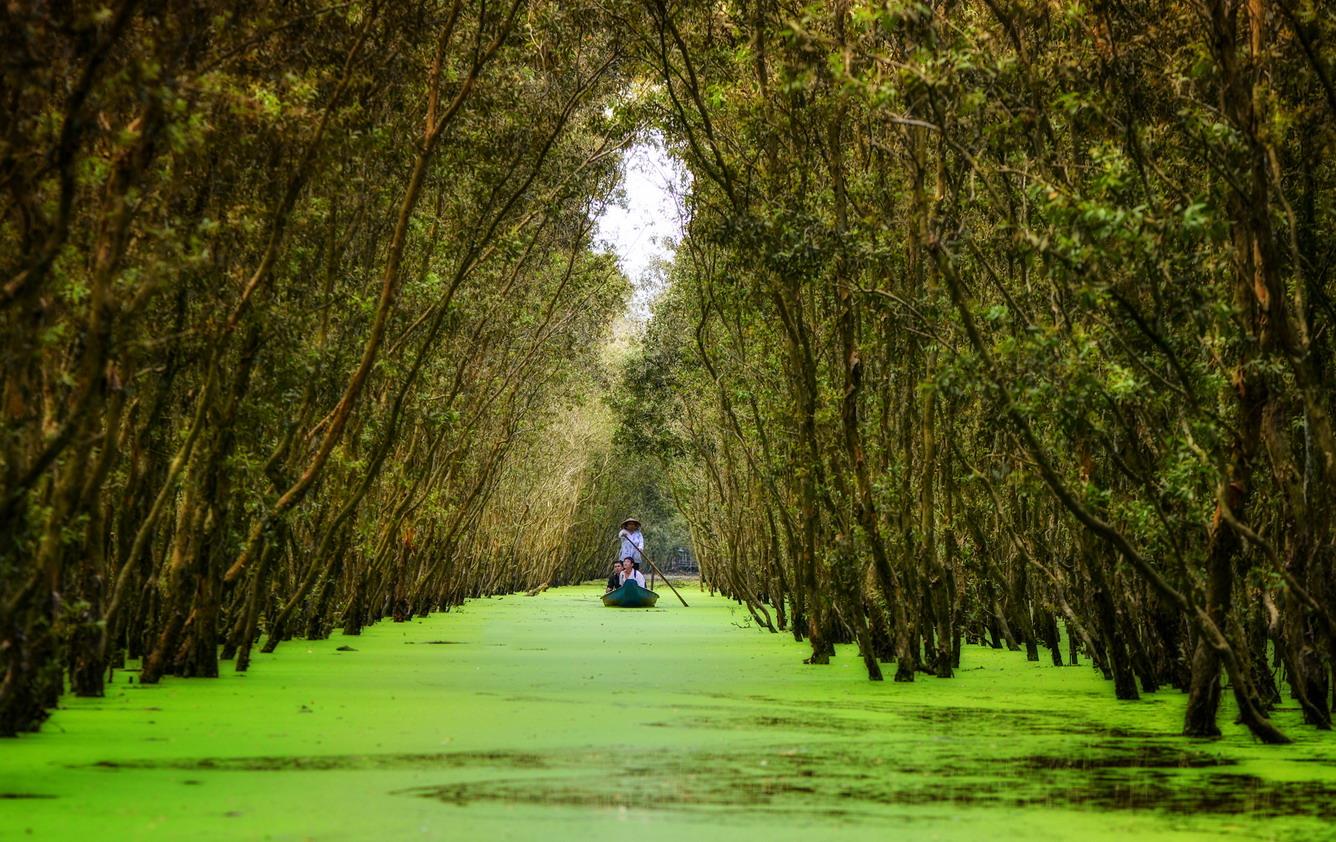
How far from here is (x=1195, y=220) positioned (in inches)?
310

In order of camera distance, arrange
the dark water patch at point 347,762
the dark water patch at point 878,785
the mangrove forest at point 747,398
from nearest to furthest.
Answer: the dark water patch at point 878,785
the mangrove forest at point 747,398
the dark water patch at point 347,762

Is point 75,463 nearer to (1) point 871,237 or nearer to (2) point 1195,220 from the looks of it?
(2) point 1195,220

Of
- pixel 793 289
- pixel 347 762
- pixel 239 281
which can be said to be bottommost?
pixel 347 762

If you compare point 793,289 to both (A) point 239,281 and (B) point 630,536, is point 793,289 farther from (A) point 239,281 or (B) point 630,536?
(B) point 630,536

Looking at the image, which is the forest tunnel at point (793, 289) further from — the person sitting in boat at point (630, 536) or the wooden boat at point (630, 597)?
the person sitting in boat at point (630, 536)

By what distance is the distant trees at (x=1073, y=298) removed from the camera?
901 cm

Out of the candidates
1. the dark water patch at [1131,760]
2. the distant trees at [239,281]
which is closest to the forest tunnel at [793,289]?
the distant trees at [239,281]

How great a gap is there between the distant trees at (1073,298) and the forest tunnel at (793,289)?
0.06m

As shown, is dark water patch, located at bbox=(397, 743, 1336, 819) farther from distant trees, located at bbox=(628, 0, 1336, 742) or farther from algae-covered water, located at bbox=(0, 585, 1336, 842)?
distant trees, located at bbox=(628, 0, 1336, 742)

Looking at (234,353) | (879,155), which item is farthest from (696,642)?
(234,353)

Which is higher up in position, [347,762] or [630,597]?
[630,597]

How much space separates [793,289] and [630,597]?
2410cm

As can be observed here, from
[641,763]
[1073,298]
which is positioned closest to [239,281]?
[641,763]

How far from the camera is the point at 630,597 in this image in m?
38.1
